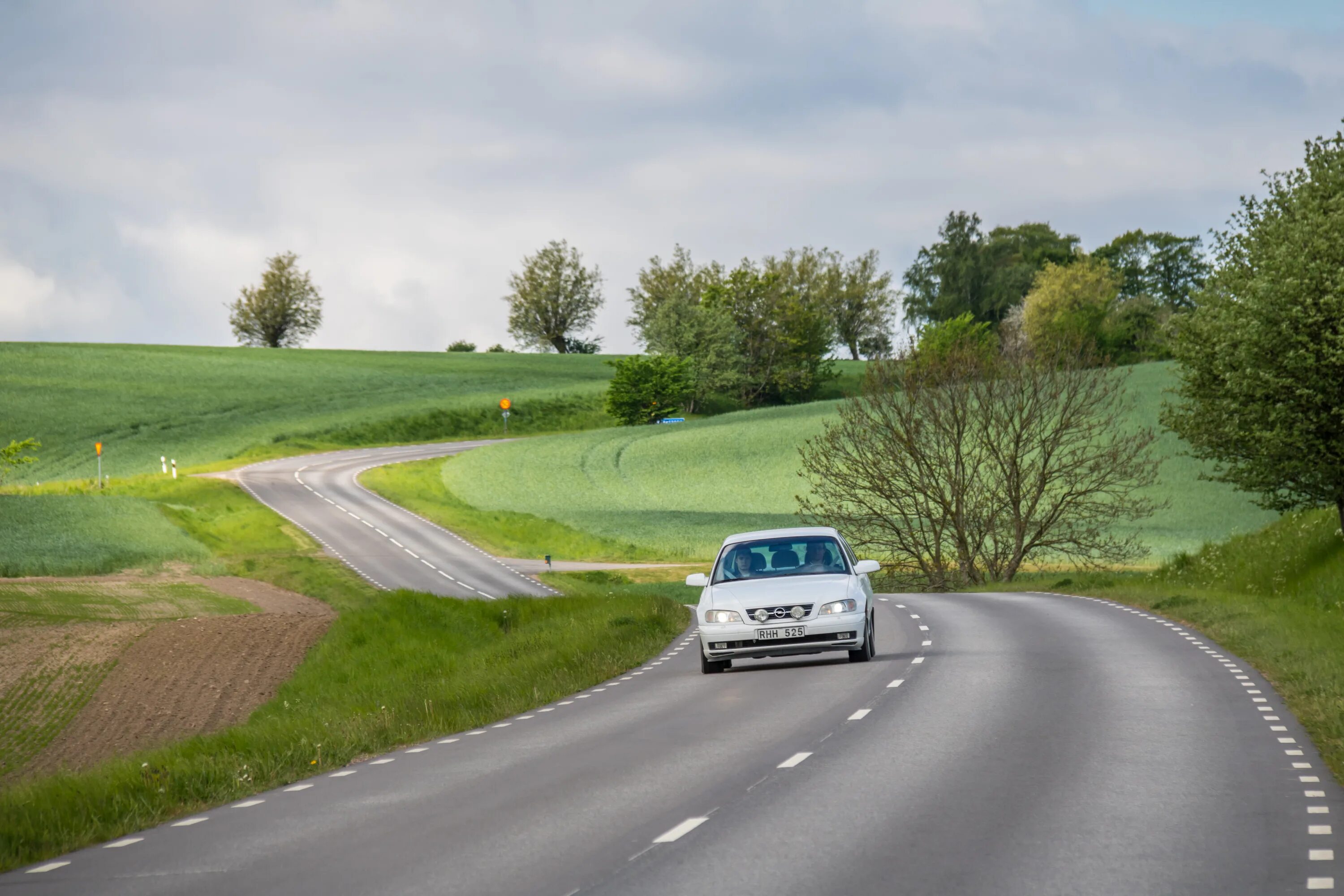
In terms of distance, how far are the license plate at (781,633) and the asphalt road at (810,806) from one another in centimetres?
174

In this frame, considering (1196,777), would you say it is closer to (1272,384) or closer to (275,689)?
(275,689)

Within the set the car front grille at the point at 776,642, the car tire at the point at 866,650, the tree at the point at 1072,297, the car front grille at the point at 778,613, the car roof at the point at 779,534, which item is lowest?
the car tire at the point at 866,650

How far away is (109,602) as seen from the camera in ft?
136

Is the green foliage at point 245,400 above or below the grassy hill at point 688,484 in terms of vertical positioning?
above

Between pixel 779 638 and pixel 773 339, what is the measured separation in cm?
11599

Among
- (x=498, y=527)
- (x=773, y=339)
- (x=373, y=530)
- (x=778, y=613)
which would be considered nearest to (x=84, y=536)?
(x=373, y=530)

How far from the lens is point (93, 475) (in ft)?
281

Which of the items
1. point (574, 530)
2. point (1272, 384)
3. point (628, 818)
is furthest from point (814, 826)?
point (574, 530)

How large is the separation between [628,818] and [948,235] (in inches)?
5647

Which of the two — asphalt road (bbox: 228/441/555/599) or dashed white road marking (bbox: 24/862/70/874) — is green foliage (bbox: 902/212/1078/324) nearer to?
asphalt road (bbox: 228/441/555/599)

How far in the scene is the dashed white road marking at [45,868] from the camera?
9160mm

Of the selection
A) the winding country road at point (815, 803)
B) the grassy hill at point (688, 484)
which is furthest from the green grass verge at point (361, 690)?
the grassy hill at point (688, 484)

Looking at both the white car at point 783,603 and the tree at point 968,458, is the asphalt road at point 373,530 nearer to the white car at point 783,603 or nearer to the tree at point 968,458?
the tree at point 968,458

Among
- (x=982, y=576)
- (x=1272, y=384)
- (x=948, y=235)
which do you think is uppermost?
(x=948, y=235)
